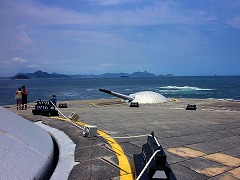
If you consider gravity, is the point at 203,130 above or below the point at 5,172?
below

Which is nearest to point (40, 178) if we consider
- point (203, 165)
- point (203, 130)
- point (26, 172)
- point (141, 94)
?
point (26, 172)

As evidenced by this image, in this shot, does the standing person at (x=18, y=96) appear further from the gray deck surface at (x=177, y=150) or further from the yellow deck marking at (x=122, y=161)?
the yellow deck marking at (x=122, y=161)

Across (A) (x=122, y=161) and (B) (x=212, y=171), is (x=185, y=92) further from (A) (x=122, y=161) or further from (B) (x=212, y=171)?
(A) (x=122, y=161)

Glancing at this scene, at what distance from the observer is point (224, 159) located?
568 centimetres

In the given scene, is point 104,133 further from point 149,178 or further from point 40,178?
point 149,178

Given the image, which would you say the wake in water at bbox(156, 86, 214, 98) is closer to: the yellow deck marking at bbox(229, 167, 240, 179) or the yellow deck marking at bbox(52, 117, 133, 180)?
the yellow deck marking at bbox(52, 117, 133, 180)

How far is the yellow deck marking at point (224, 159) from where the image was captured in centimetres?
540

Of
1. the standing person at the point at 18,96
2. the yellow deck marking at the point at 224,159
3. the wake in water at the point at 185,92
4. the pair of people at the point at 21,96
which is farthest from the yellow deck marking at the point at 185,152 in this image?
the wake in water at the point at 185,92

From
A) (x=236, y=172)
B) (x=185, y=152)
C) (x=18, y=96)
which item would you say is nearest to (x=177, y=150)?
(x=185, y=152)

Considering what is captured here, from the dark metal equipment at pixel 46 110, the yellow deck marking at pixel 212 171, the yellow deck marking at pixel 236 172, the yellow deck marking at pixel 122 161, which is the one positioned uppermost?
the dark metal equipment at pixel 46 110

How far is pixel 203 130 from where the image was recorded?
29.7ft

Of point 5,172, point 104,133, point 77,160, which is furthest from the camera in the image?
point 104,133

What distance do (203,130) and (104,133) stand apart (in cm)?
402

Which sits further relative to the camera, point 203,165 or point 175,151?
point 175,151
